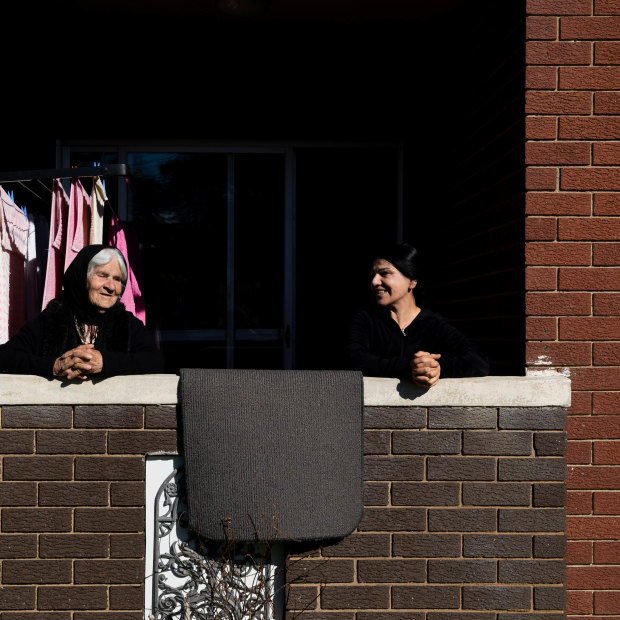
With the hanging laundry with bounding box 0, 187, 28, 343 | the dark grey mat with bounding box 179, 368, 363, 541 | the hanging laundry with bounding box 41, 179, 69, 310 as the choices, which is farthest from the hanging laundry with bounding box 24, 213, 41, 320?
the dark grey mat with bounding box 179, 368, 363, 541

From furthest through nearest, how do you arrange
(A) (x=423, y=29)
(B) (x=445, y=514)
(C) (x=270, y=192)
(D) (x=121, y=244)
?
(C) (x=270, y=192), (A) (x=423, y=29), (D) (x=121, y=244), (B) (x=445, y=514)

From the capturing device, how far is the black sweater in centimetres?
302

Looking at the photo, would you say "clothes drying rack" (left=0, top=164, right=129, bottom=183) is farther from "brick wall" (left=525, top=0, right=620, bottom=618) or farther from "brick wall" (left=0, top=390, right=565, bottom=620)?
"brick wall" (left=525, top=0, right=620, bottom=618)

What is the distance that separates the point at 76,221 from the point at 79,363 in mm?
1130

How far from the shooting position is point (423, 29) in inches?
187

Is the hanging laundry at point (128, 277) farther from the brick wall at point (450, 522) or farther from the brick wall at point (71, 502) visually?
the brick wall at point (450, 522)

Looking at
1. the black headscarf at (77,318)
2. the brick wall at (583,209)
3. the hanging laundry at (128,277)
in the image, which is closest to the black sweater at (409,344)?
the brick wall at (583,209)

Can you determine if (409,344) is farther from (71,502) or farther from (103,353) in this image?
(71,502)

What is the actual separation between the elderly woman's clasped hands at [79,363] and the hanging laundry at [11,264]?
860 mm

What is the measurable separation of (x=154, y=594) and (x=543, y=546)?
1.85m

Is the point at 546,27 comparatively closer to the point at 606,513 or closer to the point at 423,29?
the point at 423,29

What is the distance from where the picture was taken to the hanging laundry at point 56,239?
11.6 feet

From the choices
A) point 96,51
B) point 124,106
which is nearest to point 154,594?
point 124,106

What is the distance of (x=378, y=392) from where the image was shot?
9.74ft
